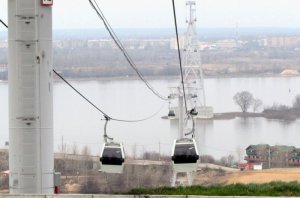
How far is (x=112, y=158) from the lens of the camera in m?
4.56

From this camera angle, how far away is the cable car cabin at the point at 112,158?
14.9ft

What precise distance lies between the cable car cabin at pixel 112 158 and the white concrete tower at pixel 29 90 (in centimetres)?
32

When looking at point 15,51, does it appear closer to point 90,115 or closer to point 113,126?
point 113,126

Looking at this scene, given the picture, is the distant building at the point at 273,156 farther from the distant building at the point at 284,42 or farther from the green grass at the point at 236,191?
the distant building at the point at 284,42

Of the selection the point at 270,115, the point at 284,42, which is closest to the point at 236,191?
the point at 270,115

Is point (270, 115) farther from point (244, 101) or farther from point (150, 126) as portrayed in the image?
point (150, 126)

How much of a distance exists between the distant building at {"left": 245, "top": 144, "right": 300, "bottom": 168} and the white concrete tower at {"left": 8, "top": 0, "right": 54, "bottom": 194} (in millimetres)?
14567

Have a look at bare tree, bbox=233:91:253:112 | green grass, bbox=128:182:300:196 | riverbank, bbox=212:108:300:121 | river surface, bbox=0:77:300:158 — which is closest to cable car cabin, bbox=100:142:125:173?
green grass, bbox=128:182:300:196

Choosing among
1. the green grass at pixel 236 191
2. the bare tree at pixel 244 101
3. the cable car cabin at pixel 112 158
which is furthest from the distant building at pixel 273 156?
the bare tree at pixel 244 101

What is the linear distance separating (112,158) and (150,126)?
26967 mm

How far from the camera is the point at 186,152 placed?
4.71 metres

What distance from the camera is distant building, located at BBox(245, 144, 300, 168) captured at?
18938 millimetres

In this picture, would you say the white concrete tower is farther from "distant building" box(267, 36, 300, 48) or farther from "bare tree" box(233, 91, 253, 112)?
"distant building" box(267, 36, 300, 48)

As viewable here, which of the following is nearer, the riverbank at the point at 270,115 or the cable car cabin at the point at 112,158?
the cable car cabin at the point at 112,158
